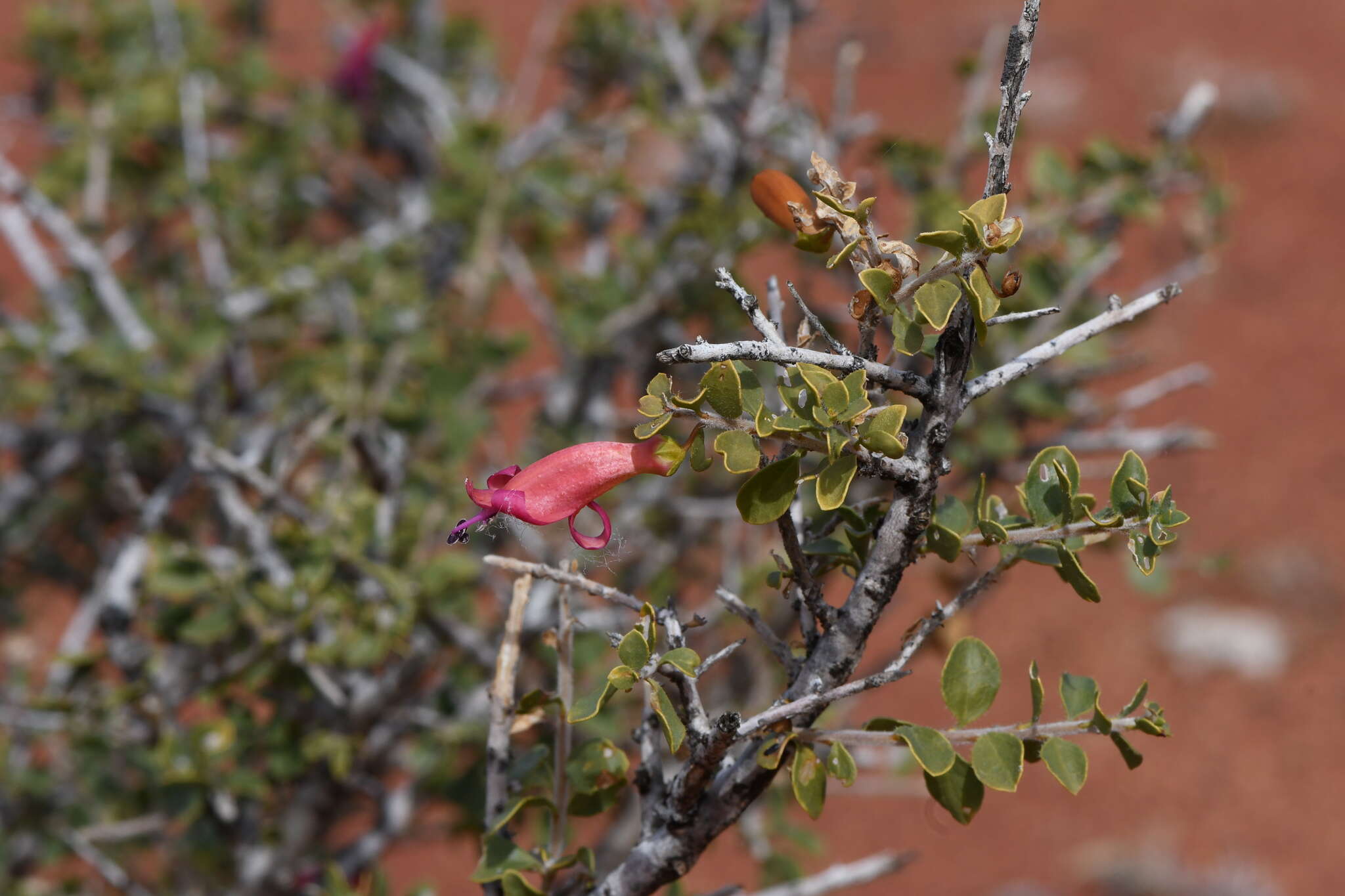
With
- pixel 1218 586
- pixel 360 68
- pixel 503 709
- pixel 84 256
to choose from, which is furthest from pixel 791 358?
pixel 1218 586

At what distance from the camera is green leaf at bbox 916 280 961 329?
2.23 ft

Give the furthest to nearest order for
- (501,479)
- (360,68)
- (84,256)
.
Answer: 1. (360,68)
2. (84,256)
3. (501,479)

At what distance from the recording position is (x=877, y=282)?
0.70 meters

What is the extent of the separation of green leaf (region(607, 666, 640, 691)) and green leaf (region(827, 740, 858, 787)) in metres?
0.16

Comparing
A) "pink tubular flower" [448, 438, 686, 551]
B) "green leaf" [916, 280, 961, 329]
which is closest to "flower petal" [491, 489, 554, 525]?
"pink tubular flower" [448, 438, 686, 551]

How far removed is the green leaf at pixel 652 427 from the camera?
0.71 meters

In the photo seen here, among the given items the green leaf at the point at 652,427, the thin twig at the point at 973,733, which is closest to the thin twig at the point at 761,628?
the thin twig at the point at 973,733

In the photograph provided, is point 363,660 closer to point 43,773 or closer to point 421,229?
point 43,773

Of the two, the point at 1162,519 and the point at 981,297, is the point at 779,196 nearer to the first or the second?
the point at 981,297

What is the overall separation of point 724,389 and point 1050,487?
0.29m

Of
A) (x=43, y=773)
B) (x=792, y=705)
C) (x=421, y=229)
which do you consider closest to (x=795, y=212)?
(x=792, y=705)

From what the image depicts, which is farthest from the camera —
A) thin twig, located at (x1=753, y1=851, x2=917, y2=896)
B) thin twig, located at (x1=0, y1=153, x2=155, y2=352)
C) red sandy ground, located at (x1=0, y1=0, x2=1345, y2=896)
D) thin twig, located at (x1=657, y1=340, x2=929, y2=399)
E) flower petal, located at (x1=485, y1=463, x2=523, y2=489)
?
red sandy ground, located at (x1=0, y1=0, x2=1345, y2=896)

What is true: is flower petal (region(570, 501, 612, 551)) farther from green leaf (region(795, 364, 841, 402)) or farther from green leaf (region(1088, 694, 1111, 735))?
green leaf (region(1088, 694, 1111, 735))

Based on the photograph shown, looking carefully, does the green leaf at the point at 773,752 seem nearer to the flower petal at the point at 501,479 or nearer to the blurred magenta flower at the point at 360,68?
the flower petal at the point at 501,479
